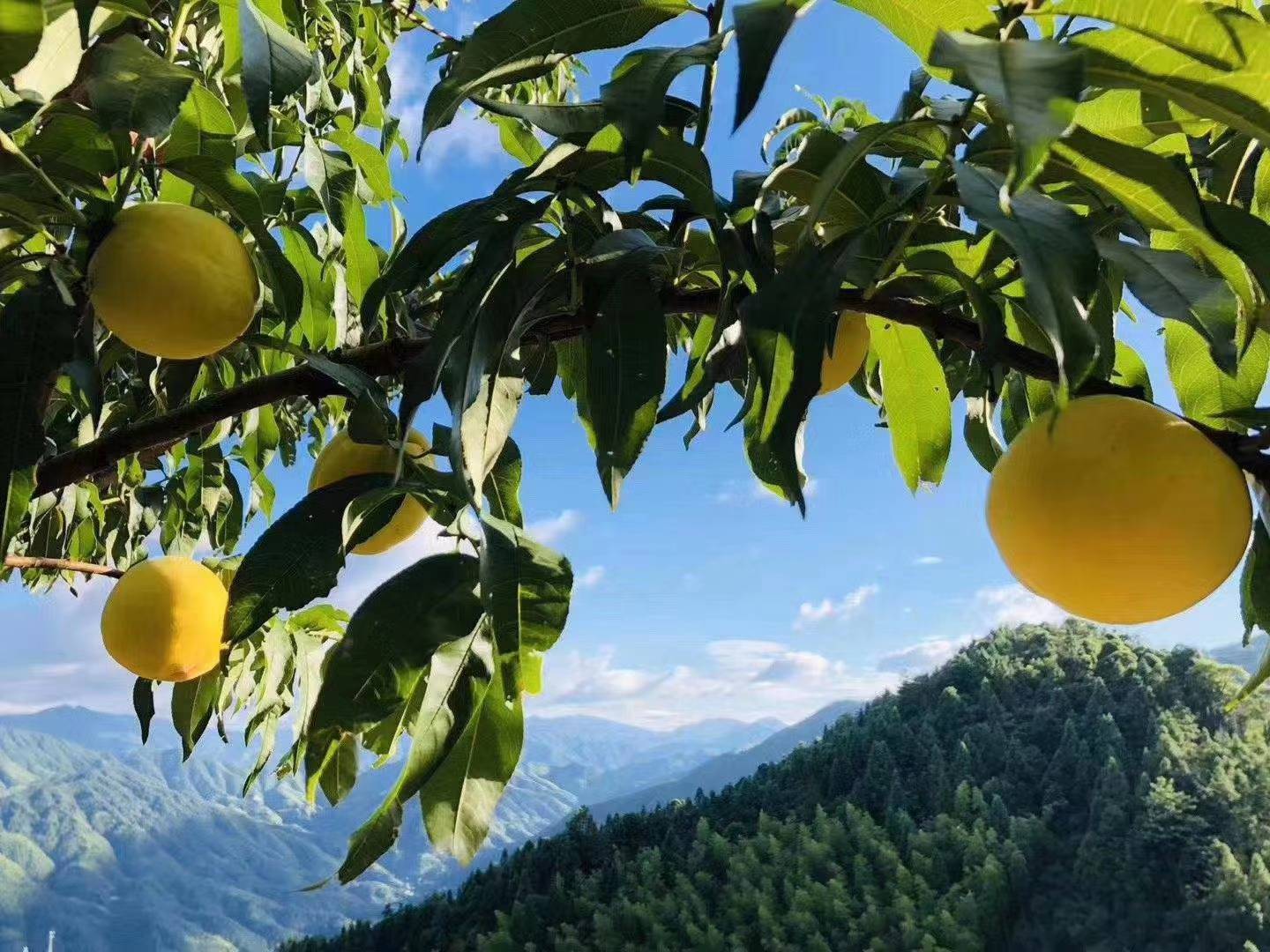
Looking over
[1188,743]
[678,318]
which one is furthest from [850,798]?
[678,318]

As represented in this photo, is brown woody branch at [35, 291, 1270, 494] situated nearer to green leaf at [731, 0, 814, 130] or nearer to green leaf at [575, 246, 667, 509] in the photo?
green leaf at [575, 246, 667, 509]

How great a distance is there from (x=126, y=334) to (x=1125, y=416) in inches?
18.6

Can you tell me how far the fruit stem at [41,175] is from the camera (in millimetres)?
460

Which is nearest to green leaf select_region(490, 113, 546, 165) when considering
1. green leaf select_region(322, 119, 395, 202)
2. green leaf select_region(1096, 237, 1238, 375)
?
green leaf select_region(322, 119, 395, 202)

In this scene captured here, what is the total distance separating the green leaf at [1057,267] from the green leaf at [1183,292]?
71mm

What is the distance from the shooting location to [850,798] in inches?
496

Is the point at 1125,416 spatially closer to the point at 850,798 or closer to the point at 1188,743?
the point at 850,798

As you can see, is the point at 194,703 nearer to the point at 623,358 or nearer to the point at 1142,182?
the point at 623,358

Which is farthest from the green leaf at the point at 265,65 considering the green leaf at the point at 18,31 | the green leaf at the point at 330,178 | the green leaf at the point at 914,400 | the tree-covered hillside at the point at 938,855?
the tree-covered hillside at the point at 938,855

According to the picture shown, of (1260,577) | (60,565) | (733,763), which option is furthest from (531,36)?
(733,763)

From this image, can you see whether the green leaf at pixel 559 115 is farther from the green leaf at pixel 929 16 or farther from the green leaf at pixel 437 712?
the green leaf at pixel 437 712

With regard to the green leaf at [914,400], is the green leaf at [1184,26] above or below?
above

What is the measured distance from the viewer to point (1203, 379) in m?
0.45

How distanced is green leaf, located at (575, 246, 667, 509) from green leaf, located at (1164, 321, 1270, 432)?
0.24m
